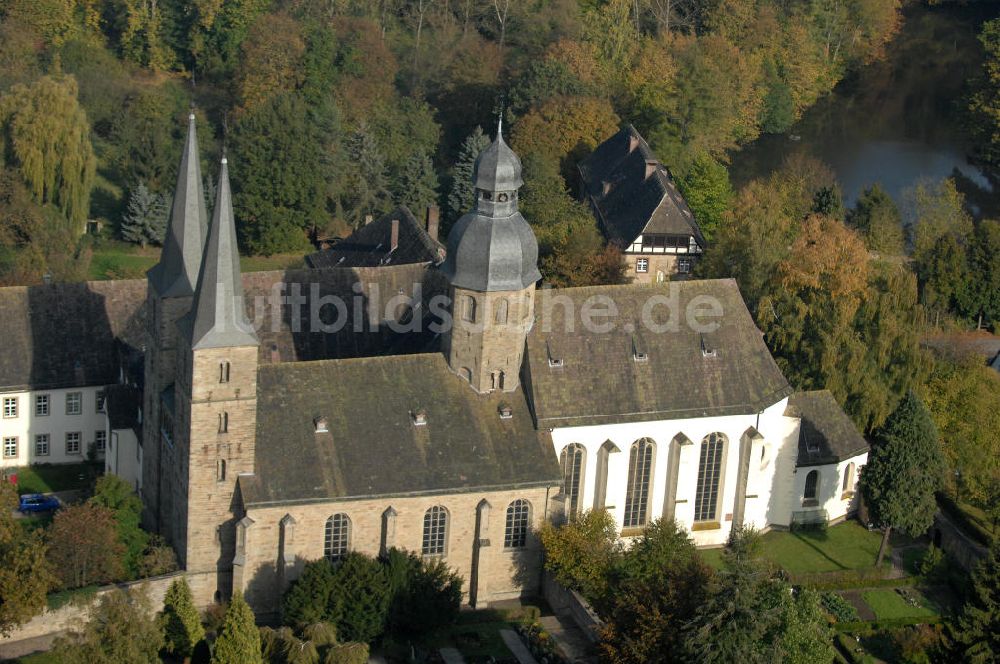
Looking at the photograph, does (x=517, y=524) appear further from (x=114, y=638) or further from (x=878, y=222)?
(x=878, y=222)

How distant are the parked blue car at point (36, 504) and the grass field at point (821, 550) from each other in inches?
1063

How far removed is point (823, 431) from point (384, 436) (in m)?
20.4

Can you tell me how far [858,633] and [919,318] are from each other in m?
22.4

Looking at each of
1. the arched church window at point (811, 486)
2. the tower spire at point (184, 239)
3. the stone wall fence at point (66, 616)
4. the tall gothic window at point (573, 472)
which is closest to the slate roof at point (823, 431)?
the arched church window at point (811, 486)

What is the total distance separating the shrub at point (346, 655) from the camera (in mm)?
55969

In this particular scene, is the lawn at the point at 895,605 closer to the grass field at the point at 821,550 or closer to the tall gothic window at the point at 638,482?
the grass field at the point at 821,550

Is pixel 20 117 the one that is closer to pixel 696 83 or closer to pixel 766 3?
pixel 696 83

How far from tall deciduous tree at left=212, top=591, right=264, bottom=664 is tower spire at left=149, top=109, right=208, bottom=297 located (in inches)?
529

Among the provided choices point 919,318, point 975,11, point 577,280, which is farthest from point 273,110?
point 975,11

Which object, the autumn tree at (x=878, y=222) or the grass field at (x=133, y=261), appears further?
the autumn tree at (x=878, y=222)

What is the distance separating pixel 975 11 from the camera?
168000mm

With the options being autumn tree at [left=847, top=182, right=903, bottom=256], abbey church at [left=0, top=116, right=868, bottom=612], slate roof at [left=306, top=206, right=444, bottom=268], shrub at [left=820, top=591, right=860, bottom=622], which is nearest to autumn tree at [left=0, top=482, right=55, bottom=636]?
abbey church at [left=0, top=116, right=868, bottom=612]

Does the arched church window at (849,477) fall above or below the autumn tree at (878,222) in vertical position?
below

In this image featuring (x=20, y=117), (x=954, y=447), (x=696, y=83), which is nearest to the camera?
(x=954, y=447)
